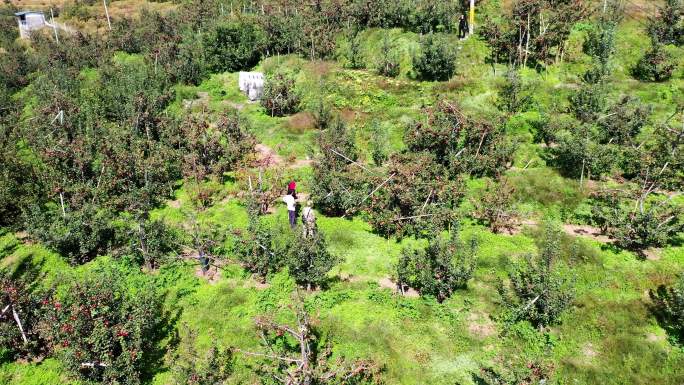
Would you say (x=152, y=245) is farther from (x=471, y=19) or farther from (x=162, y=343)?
(x=471, y=19)

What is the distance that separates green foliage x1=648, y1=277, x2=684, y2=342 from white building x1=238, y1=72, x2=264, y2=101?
20.1 metres

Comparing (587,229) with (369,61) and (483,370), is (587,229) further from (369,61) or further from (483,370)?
(369,61)

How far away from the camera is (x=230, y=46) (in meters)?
29.0

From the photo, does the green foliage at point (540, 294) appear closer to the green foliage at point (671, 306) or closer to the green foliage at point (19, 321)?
the green foliage at point (671, 306)

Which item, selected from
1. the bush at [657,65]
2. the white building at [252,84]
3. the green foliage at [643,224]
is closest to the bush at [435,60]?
the white building at [252,84]

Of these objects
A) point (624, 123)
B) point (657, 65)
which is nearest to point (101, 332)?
point (624, 123)

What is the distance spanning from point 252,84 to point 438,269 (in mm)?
17787

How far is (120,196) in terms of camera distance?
56.7ft

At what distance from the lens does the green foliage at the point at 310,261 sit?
1280 cm

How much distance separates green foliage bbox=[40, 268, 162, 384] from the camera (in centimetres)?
990

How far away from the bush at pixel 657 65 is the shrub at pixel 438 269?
52.1 ft

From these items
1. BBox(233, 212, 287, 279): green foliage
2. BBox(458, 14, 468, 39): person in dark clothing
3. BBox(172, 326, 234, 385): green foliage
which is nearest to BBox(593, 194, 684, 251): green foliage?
BBox(233, 212, 287, 279): green foliage

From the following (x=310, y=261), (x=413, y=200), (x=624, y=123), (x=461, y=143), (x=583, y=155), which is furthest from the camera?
(x=461, y=143)

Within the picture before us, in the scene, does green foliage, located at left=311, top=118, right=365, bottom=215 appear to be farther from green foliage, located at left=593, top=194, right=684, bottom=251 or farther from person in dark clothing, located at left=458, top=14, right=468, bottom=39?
person in dark clothing, located at left=458, top=14, right=468, bottom=39
